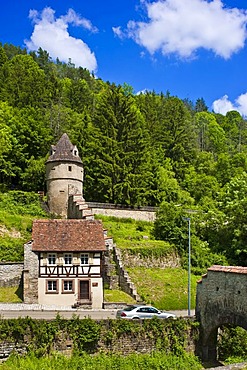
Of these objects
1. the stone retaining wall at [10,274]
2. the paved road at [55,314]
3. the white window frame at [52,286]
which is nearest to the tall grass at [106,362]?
the paved road at [55,314]

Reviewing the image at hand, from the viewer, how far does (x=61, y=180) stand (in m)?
46.1

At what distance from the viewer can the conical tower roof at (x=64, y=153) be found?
4641 cm

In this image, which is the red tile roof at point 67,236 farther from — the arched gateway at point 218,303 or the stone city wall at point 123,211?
the stone city wall at point 123,211

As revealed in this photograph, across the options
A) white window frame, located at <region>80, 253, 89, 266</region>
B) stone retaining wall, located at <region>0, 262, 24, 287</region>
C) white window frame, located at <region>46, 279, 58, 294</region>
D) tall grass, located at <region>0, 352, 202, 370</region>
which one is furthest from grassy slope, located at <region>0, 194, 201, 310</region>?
tall grass, located at <region>0, 352, 202, 370</region>

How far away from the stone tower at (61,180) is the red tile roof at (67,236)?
12124 millimetres

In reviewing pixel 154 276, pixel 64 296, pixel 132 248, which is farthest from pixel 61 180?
pixel 64 296

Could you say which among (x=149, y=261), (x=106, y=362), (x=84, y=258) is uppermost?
(x=84, y=258)

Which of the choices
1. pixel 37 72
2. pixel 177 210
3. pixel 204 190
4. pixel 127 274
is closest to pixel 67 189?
pixel 177 210

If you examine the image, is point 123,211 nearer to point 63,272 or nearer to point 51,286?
point 63,272

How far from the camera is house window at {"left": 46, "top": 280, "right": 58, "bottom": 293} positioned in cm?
3145

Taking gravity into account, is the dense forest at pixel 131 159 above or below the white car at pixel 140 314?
above

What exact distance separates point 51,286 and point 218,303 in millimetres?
12838

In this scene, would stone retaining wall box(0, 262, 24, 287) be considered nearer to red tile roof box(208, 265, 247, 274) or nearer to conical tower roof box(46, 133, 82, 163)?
conical tower roof box(46, 133, 82, 163)

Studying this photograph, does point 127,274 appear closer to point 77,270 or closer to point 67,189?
point 77,270
